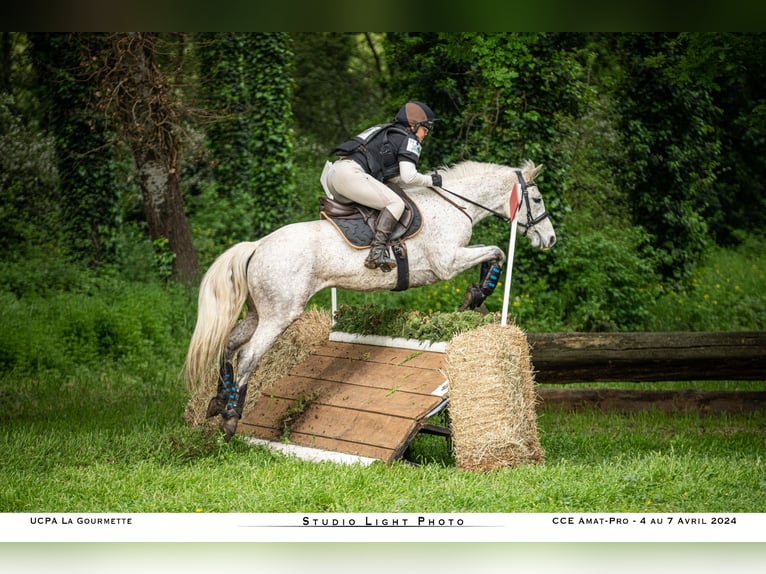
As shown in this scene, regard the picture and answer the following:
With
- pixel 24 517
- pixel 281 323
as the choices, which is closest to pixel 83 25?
pixel 281 323

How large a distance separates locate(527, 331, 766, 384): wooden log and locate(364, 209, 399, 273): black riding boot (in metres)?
1.95

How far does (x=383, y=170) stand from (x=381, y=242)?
0.49 metres

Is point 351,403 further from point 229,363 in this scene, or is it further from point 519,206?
point 519,206

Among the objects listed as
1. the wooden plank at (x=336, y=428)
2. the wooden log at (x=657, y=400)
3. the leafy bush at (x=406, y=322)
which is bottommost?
the wooden log at (x=657, y=400)

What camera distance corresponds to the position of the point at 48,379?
7832 mm

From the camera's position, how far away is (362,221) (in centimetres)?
530

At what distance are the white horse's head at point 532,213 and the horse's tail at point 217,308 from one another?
5.78 ft

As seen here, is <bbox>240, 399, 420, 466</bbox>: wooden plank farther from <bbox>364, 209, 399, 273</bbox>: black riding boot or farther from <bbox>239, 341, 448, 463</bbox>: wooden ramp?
<bbox>364, 209, 399, 273</bbox>: black riding boot

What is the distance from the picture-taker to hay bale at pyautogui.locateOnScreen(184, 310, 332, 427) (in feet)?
19.4

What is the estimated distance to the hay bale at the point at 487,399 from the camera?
15.8 ft

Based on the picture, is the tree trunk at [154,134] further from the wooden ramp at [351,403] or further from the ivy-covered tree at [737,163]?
the ivy-covered tree at [737,163]

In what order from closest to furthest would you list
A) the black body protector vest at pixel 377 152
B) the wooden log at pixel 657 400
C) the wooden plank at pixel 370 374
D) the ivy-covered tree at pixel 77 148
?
the wooden plank at pixel 370 374 < the black body protector vest at pixel 377 152 < the wooden log at pixel 657 400 < the ivy-covered tree at pixel 77 148

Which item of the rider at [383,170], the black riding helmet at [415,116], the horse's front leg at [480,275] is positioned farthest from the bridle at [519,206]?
the black riding helmet at [415,116]

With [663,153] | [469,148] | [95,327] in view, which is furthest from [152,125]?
[663,153]
